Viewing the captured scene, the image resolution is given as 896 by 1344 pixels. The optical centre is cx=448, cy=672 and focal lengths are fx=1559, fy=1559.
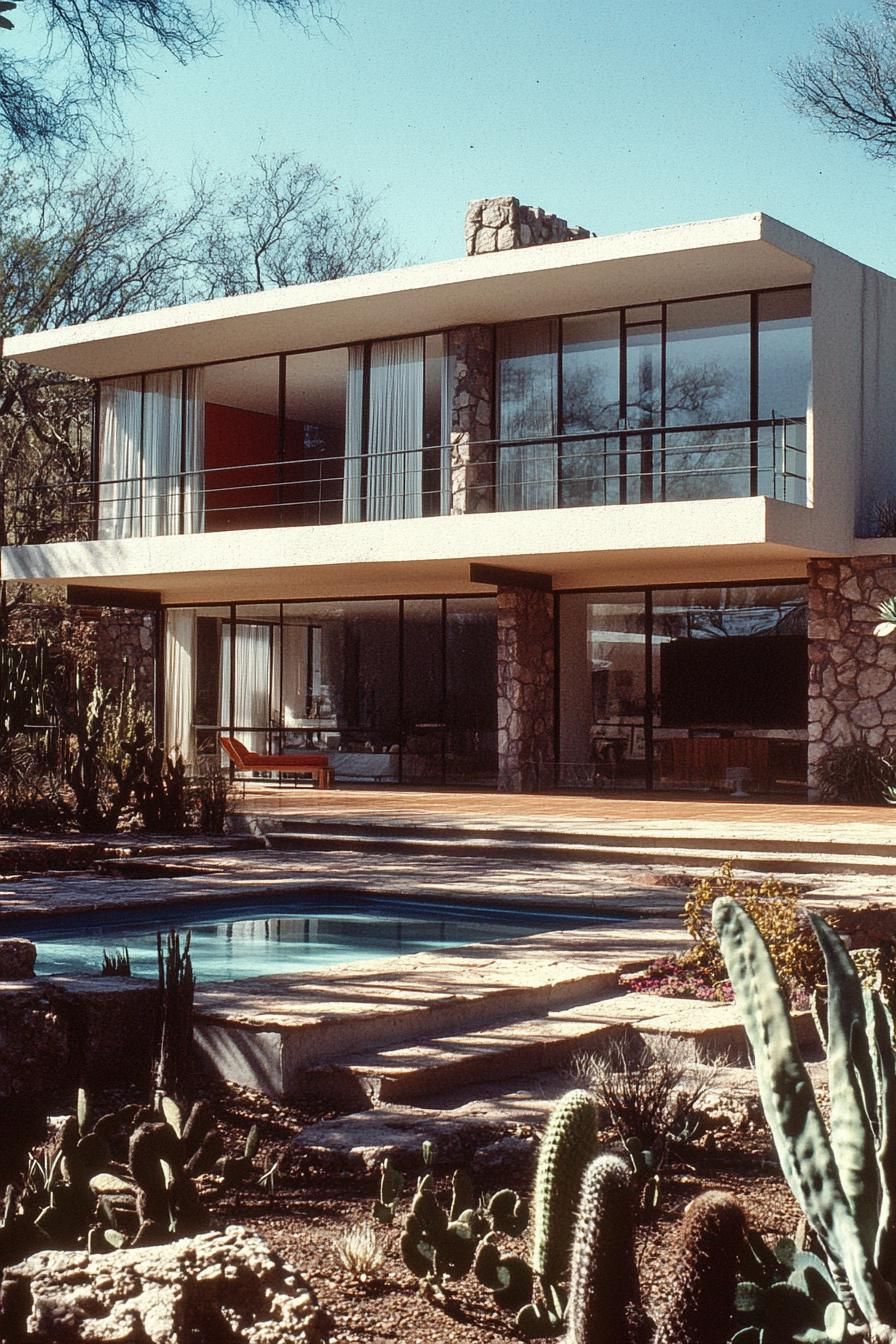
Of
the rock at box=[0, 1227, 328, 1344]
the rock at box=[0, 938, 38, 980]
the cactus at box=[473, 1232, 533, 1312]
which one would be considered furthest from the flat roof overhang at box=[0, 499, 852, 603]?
the rock at box=[0, 1227, 328, 1344]

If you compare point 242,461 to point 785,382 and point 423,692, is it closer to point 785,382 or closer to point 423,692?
point 423,692

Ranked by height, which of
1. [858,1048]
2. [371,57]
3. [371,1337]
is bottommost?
[371,1337]

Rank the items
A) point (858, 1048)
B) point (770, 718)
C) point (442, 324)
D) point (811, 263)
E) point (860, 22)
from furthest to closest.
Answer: point (860, 22) < point (442, 324) < point (770, 718) < point (811, 263) < point (858, 1048)

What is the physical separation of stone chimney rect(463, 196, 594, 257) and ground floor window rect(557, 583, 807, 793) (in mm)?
4886

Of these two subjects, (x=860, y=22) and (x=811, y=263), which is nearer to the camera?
(x=811, y=263)

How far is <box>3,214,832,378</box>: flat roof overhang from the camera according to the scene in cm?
1650

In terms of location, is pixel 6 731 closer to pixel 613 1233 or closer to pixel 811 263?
pixel 811 263

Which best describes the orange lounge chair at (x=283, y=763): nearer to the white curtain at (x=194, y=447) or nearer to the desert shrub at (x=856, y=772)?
the white curtain at (x=194, y=447)

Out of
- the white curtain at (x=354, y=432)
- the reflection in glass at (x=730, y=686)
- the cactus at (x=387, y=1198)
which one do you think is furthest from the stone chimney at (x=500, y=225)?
the cactus at (x=387, y=1198)

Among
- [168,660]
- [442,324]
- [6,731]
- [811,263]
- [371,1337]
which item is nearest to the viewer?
[371,1337]

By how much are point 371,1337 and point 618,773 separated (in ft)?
54.6

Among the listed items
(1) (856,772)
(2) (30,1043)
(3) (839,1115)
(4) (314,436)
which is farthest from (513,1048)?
(4) (314,436)

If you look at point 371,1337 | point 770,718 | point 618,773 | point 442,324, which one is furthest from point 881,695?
point 371,1337

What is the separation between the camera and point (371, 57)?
63.9ft
